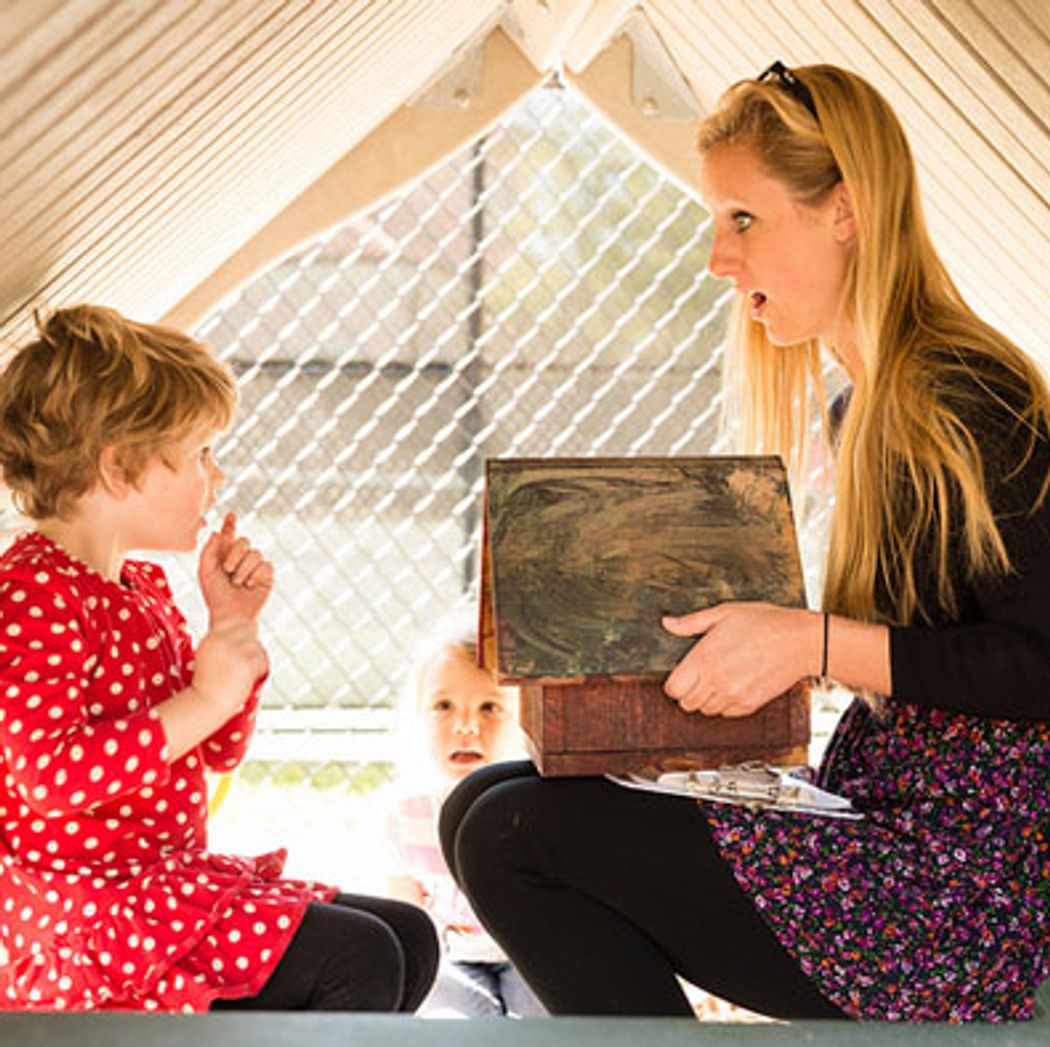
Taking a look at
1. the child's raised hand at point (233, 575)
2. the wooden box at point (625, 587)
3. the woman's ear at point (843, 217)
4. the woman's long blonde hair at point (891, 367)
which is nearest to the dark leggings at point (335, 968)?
the wooden box at point (625, 587)

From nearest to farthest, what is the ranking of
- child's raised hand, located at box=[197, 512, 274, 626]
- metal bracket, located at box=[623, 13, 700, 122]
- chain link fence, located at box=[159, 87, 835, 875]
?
child's raised hand, located at box=[197, 512, 274, 626] → metal bracket, located at box=[623, 13, 700, 122] → chain link fence, located at box=[159, 87, 835, 875]

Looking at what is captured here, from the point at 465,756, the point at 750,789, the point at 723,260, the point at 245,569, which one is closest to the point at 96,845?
the point at 245,569

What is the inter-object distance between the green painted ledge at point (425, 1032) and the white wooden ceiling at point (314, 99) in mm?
809

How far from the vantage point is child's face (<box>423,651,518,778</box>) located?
3.00 m

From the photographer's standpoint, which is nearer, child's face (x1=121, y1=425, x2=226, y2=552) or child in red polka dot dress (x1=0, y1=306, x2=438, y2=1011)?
child in red polka dot dress (x1=0, y1=306, x2=438, y2=1011)

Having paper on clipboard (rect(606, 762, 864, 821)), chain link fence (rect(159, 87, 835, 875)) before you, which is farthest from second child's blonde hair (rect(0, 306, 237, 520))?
chain link fence (rect(159, 87, 835, 875))

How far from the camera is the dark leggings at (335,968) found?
1778 millimetres

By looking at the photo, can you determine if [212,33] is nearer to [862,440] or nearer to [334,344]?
[862,440]

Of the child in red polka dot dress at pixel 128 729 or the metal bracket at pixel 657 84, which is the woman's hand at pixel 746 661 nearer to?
the child in red polka dot dress at pixel 128 729

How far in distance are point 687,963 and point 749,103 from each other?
939 mm

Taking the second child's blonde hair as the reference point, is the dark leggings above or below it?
below

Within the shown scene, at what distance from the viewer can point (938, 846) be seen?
1.68m

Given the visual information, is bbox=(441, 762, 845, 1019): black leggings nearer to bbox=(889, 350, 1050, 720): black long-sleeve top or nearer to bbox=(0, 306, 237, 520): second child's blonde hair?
bbox=(889, 350, 1050, 720): black long-sleeve top

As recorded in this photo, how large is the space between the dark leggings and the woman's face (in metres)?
0.81
